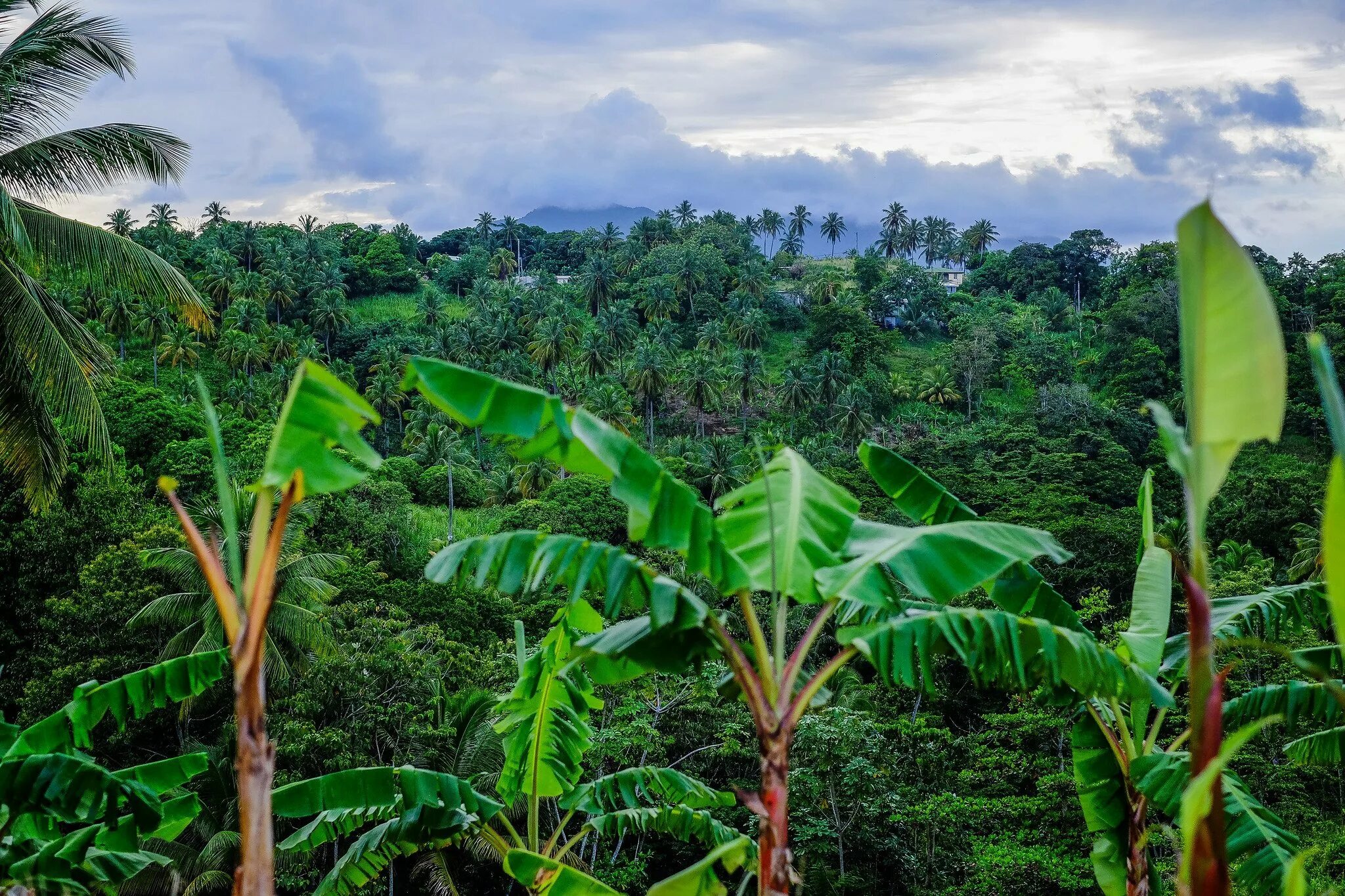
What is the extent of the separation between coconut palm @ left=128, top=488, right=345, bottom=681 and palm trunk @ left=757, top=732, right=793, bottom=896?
11817 millimetres

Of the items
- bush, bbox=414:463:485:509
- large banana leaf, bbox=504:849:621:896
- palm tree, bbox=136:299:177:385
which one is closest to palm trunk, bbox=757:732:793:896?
large banana leaf, bbox=504:849:621:896

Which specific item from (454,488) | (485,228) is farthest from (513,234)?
(454,488)

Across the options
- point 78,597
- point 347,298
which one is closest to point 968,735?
point 78,597

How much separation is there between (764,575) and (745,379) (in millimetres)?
41974

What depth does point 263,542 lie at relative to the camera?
2.86 meters

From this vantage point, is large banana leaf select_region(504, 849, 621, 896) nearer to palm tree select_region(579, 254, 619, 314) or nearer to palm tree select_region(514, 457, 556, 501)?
palm tree select_region(514, 457, 556, 501)

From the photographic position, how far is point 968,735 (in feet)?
47.1

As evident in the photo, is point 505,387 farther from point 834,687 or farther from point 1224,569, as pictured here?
point 1224,569

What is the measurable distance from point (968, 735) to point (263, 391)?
3229cm

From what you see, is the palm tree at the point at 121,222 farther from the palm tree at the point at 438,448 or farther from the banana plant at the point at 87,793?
the banana plant at the point at 87,793

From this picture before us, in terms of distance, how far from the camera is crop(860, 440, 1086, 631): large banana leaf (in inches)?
181

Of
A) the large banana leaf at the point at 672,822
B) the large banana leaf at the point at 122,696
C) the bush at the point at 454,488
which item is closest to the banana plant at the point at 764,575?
the large banana leaf at the point at 122,696

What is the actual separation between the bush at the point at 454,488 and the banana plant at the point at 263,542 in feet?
106

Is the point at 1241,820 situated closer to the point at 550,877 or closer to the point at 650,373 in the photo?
the point at 550,877
